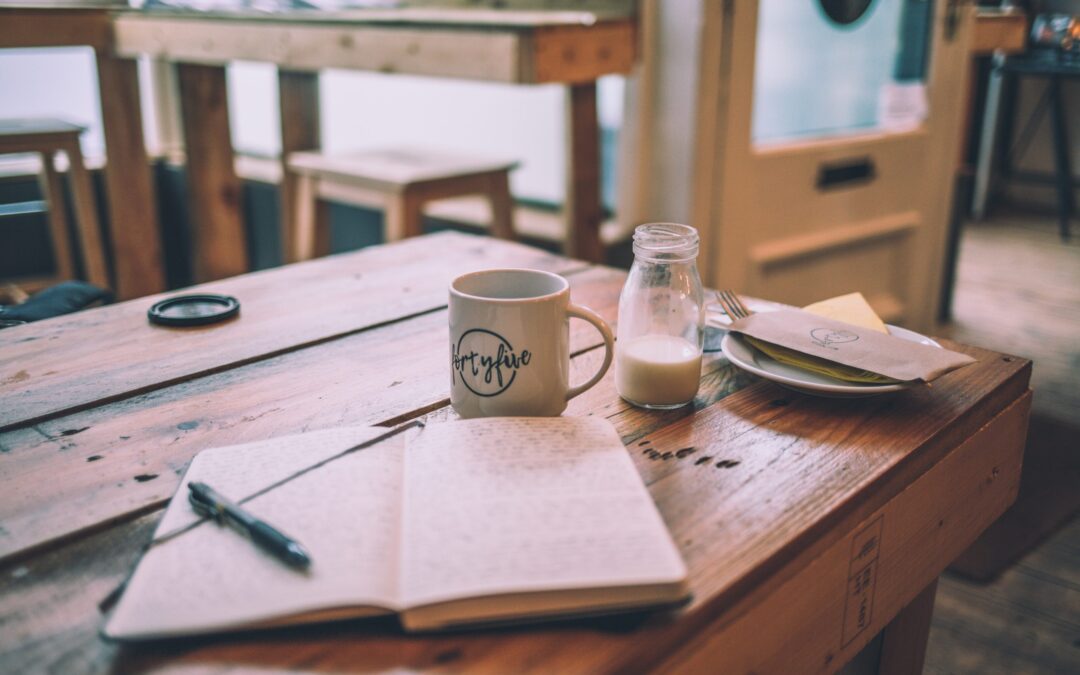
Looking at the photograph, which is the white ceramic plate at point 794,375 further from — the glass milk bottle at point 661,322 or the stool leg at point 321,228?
the stool leg at point 321,228

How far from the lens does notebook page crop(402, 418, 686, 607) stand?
478mm

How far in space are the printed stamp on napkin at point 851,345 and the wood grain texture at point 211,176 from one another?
6.95 feet

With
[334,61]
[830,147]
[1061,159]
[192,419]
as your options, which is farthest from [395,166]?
[1061,159]

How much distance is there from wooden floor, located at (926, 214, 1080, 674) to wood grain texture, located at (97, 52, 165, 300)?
217cm

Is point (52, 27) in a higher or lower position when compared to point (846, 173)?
higher

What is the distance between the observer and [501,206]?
223 cm

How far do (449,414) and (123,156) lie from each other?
83.9 inches

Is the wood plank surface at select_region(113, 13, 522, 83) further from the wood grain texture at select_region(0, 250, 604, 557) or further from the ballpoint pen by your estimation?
the ballpoint pen

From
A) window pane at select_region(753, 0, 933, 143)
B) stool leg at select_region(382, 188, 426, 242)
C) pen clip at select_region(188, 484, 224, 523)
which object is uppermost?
window pane at select_region(753, 0, 933, 143)

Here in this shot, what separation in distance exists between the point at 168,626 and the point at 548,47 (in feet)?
4.52

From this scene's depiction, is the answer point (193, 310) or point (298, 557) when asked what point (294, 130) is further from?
point (298, 557)

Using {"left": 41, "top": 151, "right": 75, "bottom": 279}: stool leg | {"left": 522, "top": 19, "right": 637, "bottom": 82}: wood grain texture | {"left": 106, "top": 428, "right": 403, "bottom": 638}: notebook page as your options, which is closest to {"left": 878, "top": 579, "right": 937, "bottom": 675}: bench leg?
{"left": 106, "top": 428, "right": 403, "bottom": 638}: notebook page

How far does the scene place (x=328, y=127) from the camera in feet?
11.0

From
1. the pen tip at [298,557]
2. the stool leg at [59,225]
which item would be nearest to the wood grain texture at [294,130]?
the stool leg at [59,225]
